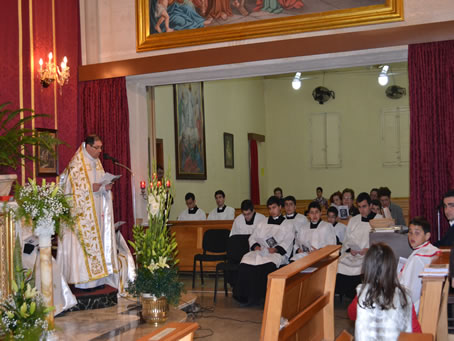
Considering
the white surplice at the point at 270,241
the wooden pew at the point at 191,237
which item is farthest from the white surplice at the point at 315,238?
the wooden pew at the point at 191,237

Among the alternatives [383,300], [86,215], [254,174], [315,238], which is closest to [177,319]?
[86,215]

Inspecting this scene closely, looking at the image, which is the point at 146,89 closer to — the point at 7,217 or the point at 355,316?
the point at 7,217

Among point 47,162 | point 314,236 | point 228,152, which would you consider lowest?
point 314,236

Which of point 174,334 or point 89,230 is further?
point 89,230

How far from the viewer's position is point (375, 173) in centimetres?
1819

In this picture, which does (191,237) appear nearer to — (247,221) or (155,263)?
(247,221)

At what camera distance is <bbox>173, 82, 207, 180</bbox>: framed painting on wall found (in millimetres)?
13781

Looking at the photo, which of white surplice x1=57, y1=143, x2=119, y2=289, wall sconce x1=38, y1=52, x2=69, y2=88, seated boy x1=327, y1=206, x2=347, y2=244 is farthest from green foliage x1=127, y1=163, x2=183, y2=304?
seated boy x1=327, y1=206, x2=347, y2=244

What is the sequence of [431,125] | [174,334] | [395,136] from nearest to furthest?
1. [174,334]
2. [431,125]
3. [395,136]

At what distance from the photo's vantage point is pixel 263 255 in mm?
8352

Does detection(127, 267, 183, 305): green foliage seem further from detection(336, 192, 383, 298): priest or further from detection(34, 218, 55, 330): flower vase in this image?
detection(336, 192, 383, 298): priest

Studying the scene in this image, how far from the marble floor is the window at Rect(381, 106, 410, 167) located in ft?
34.1

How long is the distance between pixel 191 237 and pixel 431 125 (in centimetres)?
468

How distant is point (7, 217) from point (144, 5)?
5113 mm
